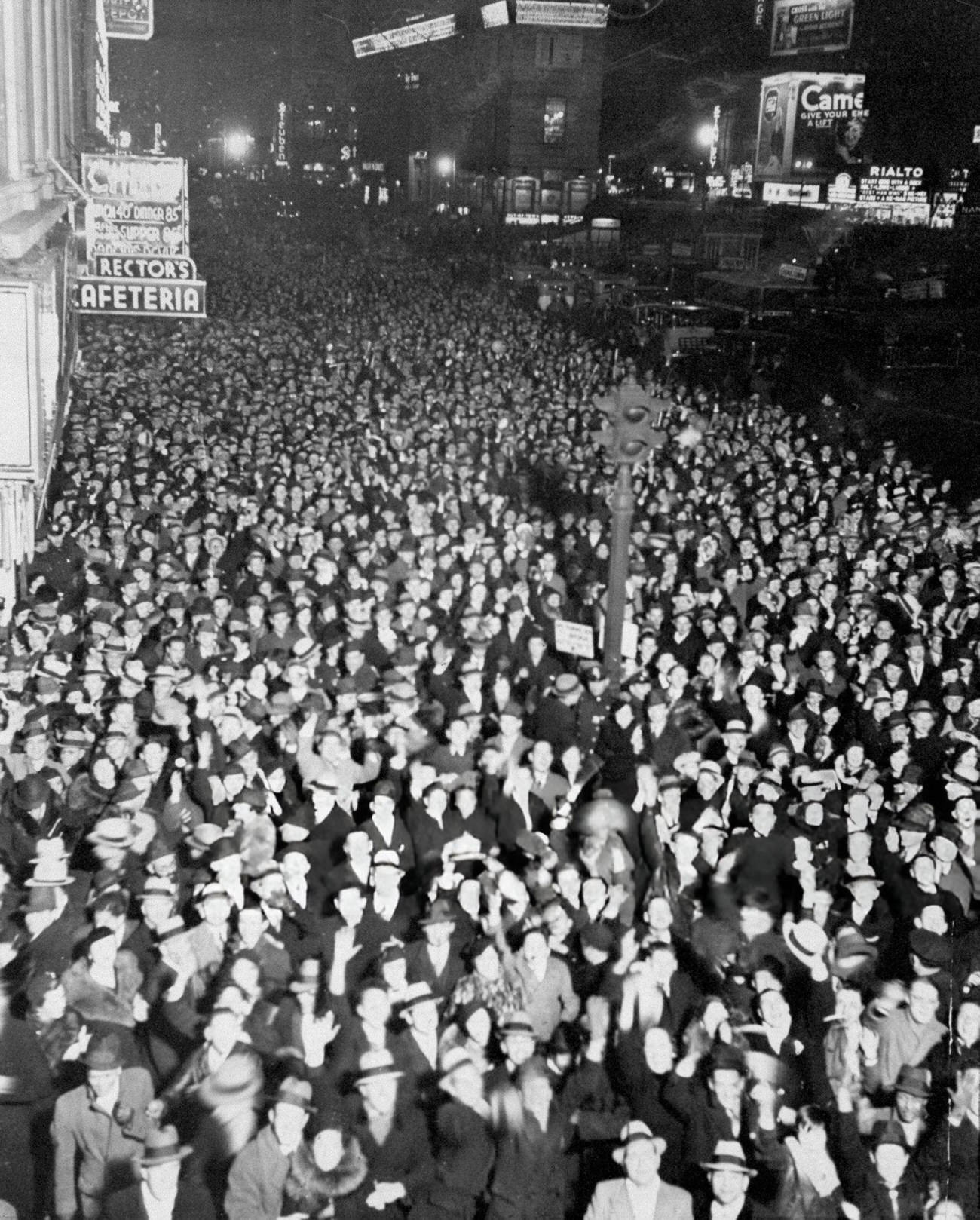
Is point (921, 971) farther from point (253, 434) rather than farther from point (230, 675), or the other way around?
point (253, 434)

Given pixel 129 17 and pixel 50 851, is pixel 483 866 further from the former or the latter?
pixel 129 17

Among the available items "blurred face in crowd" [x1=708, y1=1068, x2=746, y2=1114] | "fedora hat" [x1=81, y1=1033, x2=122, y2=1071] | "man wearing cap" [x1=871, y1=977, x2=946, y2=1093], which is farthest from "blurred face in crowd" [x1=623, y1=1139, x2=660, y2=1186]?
"fedora hat" [x1=81, y1=1033, x2=122, y2=1071]

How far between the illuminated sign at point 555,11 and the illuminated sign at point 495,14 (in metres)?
1.31

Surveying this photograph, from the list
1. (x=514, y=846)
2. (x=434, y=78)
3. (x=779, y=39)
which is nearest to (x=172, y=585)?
(x=514, y=846)

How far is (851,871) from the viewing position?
7.39m

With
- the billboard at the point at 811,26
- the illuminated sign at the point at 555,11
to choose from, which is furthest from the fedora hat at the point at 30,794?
the illuminated sign at the point at 555,11

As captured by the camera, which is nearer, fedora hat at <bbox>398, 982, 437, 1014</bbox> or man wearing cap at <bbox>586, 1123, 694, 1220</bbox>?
man wearing cap at <bbox>586, 1123, 694, 1220</bbox>

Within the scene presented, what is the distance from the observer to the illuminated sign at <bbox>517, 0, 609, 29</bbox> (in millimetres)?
56469

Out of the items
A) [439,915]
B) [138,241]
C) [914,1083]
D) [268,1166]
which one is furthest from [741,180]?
[268,1166]

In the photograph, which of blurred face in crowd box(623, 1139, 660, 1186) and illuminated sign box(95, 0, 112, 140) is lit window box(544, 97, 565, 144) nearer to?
illuminated sign box(95, 0, 112, 140)

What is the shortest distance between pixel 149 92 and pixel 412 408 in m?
106

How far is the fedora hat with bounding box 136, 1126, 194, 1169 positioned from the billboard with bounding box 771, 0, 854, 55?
121ft

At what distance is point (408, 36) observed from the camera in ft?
244

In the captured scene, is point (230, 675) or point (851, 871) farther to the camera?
point (230, 675)
